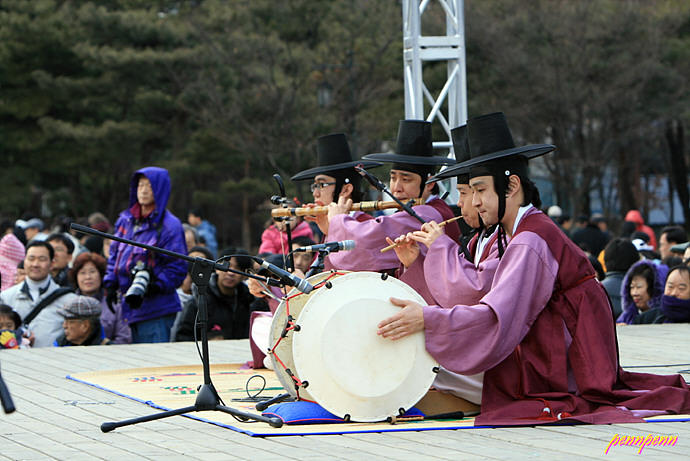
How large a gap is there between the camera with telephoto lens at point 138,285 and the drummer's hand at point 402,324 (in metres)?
3.23

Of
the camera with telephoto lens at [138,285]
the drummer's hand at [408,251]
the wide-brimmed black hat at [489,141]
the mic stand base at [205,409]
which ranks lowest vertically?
the mic stand base at [205,409]

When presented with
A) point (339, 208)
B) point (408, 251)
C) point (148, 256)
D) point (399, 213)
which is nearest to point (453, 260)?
point (408, 251)

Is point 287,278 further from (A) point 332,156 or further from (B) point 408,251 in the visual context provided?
(A) point 332,156

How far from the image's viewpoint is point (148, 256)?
304 inches

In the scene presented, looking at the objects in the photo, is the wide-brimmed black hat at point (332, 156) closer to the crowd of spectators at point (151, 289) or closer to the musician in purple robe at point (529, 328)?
the crowd of spectators at point (151, 289)

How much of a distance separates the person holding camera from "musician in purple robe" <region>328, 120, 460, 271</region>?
6.10 ft

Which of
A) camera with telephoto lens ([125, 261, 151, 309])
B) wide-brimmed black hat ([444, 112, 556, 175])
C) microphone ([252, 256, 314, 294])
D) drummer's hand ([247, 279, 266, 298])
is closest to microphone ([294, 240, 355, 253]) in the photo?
microphone ([252, 256, 314, 294])

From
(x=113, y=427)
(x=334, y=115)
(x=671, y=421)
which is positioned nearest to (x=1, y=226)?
(x=334, y=115)

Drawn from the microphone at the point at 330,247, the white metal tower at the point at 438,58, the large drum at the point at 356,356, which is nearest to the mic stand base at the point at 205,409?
the large drum at the point at 356,356

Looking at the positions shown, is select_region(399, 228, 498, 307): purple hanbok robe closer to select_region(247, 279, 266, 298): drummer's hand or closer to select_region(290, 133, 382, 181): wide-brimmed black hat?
select_region(247, 279, 266, 298): drummer's hand

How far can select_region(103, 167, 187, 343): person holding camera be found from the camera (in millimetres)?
7673

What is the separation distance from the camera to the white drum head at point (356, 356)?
4664 millimetres

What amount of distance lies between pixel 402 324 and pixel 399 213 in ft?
4.60

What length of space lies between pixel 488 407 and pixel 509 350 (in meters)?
0.31
